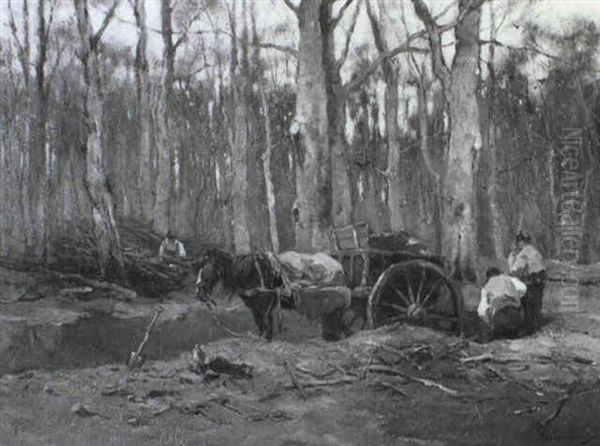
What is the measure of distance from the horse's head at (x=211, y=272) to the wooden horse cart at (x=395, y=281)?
2.96 feet

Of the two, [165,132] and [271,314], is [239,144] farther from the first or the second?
[271,314]

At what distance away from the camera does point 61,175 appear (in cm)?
536

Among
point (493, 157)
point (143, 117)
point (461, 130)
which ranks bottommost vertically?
point (493, 157)

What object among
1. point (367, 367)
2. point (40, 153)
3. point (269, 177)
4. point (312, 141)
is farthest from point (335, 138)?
point (40, 153)

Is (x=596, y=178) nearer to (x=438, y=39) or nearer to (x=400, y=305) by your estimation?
(x=438, y=39)

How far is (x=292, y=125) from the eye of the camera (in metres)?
5.50

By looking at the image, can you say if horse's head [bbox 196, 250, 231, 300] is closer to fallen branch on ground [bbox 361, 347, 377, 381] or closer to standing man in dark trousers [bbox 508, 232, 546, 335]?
fallen branch on ground [bbox 361, 347, 377, 381]

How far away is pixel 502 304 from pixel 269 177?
218cm

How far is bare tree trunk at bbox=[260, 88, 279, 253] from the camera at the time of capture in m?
5.72

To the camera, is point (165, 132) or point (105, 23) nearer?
point (105, 23)

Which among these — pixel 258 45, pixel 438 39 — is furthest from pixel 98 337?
pixel 438 39

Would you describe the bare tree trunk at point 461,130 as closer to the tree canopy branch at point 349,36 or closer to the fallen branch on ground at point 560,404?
the tree canopy branch at point 349,36

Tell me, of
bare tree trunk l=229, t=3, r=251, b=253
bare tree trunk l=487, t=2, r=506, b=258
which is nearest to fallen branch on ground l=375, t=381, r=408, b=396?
bare tree trunk l=487, t=2, r=506, b=258

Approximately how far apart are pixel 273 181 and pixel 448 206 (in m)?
1.70
